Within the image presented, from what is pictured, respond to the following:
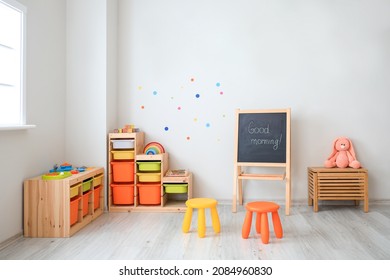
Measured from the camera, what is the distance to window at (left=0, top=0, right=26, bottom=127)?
3182mm

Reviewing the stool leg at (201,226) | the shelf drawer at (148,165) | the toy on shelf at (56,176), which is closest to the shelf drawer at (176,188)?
the shelf drawer at (148,165)

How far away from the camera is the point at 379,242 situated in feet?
10.3

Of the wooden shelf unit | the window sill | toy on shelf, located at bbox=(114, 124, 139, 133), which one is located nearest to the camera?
the window sill

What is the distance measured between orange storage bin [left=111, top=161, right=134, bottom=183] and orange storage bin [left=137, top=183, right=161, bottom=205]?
16 centimetres

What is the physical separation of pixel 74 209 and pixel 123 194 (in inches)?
34.9

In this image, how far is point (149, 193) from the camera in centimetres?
436

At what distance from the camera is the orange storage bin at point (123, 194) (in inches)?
171

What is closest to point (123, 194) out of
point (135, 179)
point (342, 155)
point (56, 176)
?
point (135, 179)

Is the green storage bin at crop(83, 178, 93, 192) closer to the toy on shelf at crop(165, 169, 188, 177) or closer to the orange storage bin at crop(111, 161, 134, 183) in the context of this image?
the orange storage bin at crop(111, 161, 134, 183)

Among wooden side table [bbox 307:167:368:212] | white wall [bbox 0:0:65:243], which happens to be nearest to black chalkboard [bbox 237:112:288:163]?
wooden side table [bbox 307:167:368:212]

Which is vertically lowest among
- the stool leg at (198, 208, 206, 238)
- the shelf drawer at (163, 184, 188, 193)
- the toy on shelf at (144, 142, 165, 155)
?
the stool leg at (198, 208, 206, 238)

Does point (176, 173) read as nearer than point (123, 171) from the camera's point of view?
No

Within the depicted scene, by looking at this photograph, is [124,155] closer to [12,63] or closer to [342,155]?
[12,63]
